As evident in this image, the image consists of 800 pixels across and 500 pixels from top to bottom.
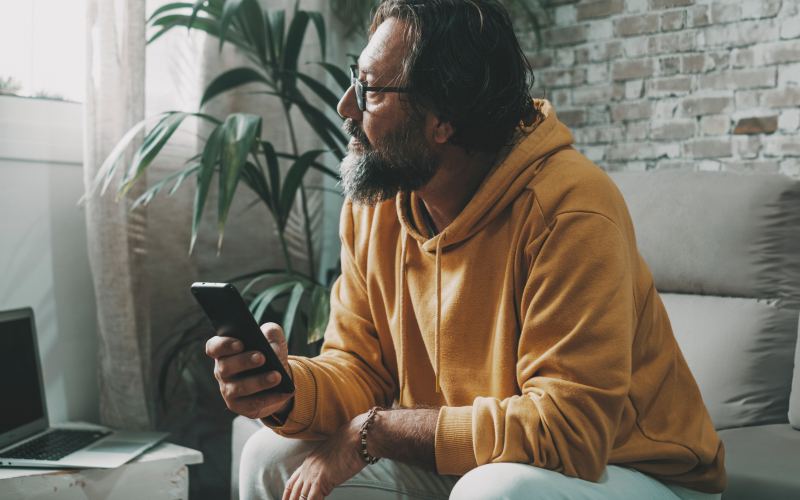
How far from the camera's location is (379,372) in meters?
1.19

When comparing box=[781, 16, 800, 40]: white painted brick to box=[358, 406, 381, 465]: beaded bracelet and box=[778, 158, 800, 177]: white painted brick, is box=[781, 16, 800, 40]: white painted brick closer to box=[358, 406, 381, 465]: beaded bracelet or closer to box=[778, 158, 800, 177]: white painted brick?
box=[778, 158, 800, 177]: white painted brick

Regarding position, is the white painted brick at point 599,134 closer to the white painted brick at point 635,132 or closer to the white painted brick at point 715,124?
the white painted brick at point 635,132

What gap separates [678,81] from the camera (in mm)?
2041

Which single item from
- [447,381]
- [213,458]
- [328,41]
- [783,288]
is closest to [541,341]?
[447,381]

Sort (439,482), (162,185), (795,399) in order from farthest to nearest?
(162,185)
(795,399)
(439,482)

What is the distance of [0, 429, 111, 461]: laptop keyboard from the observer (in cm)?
126

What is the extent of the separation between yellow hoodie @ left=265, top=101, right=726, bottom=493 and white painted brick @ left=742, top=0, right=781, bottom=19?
1.26 metres

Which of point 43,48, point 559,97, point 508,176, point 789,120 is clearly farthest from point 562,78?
point 43,48

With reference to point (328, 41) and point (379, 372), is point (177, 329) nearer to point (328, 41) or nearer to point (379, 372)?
point (379, 372)

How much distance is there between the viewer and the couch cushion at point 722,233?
1.34 metres

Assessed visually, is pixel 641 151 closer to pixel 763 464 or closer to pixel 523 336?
pixel 763 464

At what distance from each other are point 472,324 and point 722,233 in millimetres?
737

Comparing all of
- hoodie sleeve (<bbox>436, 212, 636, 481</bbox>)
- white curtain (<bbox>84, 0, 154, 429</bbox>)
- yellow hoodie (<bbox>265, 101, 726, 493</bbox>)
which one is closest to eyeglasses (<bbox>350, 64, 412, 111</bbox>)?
yellow hoodie (<bbox>265, 101, 726, 493</bbox>)

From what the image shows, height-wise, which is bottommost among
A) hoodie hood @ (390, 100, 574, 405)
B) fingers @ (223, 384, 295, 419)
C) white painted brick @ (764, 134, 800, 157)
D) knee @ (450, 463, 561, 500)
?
knee @ (450, 463, 561, 500)
